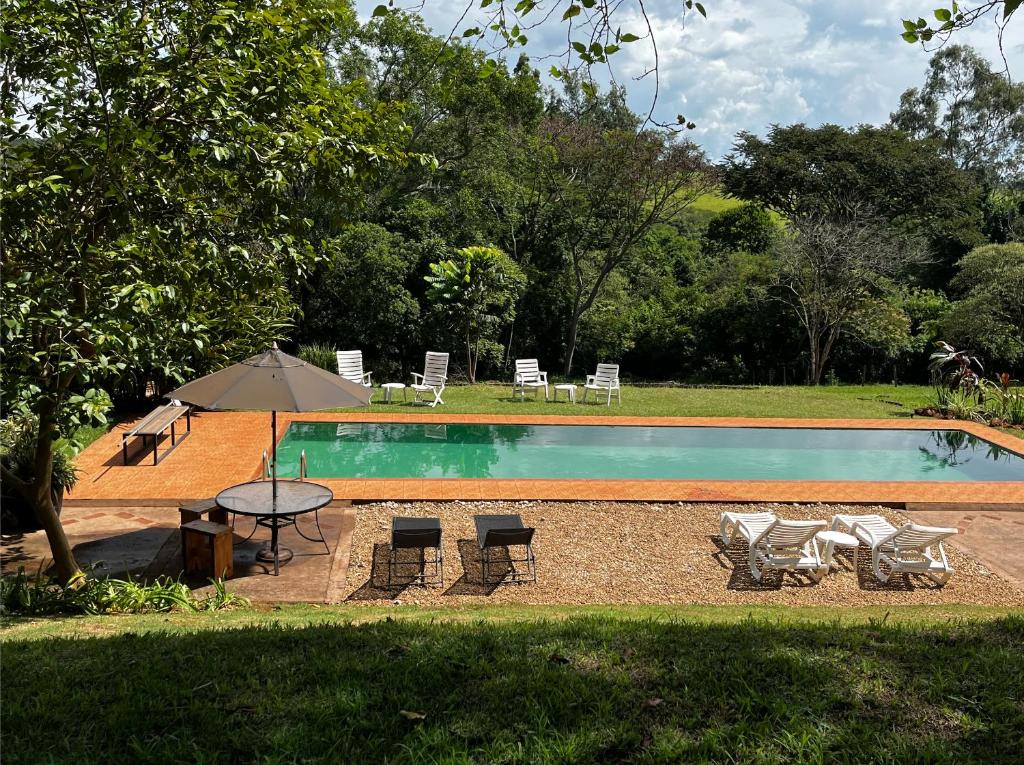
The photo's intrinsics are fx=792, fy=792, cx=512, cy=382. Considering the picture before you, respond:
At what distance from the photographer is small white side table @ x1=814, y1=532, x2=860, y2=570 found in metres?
7.93

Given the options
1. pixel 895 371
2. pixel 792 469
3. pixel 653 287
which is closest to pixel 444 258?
pixel 653 287

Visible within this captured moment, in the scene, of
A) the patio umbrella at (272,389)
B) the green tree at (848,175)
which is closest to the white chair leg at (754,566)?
the patio umbrella at (272,389)

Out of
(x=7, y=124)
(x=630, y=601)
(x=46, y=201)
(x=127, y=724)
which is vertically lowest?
(x=630, y=601)

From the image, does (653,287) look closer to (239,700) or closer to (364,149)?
(364,149)

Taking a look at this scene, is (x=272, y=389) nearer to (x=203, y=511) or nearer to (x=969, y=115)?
(x=203, y=511)

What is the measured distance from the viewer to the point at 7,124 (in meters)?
5.39

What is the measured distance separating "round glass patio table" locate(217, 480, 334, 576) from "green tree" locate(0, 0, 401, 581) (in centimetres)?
150

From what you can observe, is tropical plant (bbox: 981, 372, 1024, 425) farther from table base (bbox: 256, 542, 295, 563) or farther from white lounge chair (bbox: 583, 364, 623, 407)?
table base (bbox: 256, 542, 295, 563)

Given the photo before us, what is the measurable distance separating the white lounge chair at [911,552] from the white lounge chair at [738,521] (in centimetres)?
98

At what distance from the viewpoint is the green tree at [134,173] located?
5.04 m

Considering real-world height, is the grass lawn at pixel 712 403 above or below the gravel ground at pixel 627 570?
above

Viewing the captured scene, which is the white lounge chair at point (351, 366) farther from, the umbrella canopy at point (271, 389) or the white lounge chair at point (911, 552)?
the white lounge chair at point (911, 552)

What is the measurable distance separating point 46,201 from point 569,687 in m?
4.44

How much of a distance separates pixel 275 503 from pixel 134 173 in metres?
3.19
